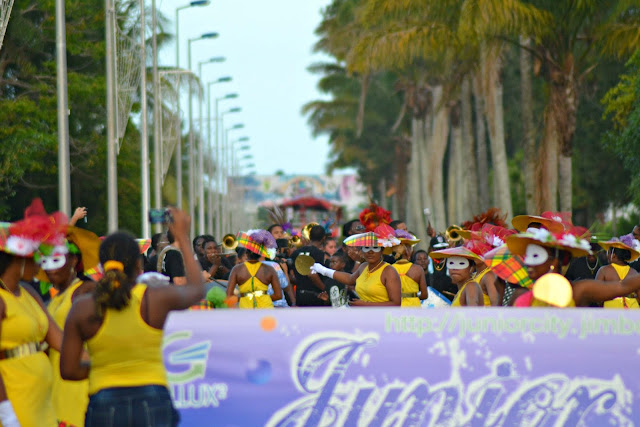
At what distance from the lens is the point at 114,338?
5.23 meters

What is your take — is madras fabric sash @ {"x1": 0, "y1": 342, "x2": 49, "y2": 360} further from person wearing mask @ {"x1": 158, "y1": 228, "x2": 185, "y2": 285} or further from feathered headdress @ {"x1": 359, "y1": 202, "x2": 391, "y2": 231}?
feathered headdress @ {"x1": 359, "y1": 202, "x2": 391, "y2": 231}

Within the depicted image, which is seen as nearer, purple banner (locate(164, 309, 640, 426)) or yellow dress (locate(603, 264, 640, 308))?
purple banner (locate(164, 309, 640, 426))

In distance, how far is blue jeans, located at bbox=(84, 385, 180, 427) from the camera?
5246 mm

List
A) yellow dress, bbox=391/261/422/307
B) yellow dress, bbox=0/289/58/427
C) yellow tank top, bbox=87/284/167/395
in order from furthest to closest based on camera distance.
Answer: yellow dress, bbox=391/261/422/307 → yellow dress, bbox=0/289/58/427 → yellow tank top, bbox=87/284/167/395

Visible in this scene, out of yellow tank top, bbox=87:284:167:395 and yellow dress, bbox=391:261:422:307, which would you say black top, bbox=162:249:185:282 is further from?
yellow tank top, bbox=87:284:167:395

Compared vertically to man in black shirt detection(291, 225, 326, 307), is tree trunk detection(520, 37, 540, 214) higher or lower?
higher

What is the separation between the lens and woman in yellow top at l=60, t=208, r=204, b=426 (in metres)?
5.24

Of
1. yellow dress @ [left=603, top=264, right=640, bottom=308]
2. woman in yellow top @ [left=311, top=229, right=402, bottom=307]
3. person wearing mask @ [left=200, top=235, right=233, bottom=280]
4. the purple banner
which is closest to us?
the purple banner

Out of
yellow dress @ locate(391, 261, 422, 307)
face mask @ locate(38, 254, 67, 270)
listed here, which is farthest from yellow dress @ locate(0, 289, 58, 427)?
yellow dress @ locate(391, 261, 422, 307)

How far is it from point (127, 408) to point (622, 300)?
6.51m

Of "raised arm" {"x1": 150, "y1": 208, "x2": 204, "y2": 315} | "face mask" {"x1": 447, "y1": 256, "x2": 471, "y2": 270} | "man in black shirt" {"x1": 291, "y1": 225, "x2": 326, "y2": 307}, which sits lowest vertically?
"man in black shirt" {"x1": 291, "y1": 225, "x2": 326, "y2": 307}

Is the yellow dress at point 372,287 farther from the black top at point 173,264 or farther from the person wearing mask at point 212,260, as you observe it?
the person wearing mask at point 212,260

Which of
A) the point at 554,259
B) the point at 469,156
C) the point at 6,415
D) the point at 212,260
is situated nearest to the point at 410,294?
the point at 212,260

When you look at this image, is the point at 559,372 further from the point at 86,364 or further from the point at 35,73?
the point at 35,73
